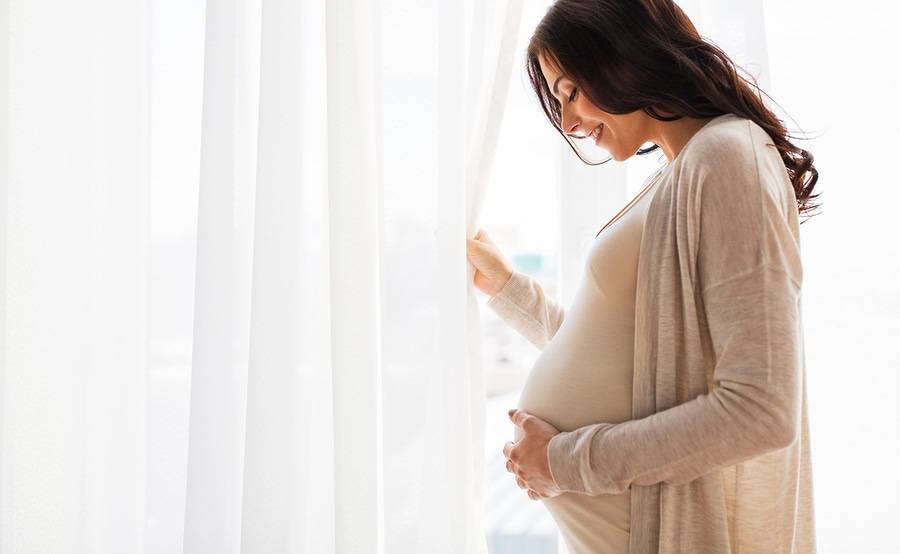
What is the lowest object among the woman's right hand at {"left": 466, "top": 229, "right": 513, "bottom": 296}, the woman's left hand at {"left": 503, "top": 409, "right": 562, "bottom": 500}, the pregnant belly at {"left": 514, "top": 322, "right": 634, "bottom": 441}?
the woman's left hand at {"left": 503, "top": 409, "right": 562, "bottom": 500}

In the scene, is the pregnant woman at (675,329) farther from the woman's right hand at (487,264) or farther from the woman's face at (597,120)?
the woman's right hand at (487,264)

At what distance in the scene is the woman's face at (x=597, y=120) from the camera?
2.90ft

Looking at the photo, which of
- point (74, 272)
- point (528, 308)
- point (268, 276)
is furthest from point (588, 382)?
point (74, 272)

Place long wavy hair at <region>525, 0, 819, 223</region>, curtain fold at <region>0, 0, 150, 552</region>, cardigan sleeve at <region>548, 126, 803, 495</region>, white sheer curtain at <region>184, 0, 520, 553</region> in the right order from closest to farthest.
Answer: cardigan sleeve at <region>548, 126, 803, 495</region>
long wavy hair at <region>525, 0, 819, 223</region>
white sheer curtain at <region>184, 0, 520, 553</region>
curtain fold at <region>0, 0, 150, 552</region>

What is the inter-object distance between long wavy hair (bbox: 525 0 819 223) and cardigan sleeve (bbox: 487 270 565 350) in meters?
0.30

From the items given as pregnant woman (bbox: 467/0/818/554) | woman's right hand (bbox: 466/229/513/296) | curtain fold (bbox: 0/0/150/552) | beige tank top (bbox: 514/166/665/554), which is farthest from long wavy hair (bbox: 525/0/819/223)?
curtain fold (bbox: 0/0/150/552)

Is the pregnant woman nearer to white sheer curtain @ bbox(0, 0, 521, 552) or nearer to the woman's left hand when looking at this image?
the woman's left hand

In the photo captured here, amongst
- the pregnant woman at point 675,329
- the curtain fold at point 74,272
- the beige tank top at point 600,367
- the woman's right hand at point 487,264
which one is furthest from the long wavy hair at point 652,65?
the curtain fold at point 74,272

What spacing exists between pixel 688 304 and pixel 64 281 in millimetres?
891

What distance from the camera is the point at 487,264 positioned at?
0.99 m

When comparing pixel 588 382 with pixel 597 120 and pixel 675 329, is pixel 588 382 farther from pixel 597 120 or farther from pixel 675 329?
pixel 597 120

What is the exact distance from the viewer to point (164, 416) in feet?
3.45

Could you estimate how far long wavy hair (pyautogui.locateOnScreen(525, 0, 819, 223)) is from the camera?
2.64 ft

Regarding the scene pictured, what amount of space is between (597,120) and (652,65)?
114 millimetres
